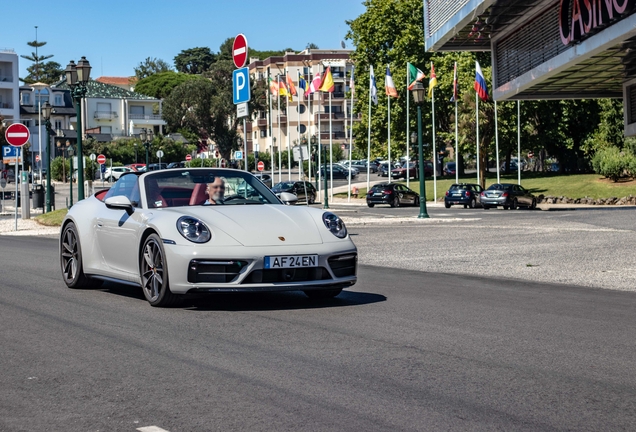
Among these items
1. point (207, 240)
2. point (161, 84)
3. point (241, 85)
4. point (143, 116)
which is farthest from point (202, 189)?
point (161, 84)

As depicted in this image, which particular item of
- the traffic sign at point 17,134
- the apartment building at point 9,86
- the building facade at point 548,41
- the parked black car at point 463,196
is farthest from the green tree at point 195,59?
the traffic sign at point 17,134

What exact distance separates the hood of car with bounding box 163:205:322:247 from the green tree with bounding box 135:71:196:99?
130 m

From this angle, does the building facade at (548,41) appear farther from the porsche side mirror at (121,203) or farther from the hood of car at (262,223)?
the porsche side mirror at (121,203)

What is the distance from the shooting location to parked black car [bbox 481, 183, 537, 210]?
4875cm

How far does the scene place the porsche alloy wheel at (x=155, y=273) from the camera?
27.8 feet

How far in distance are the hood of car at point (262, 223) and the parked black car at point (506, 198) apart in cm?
4078

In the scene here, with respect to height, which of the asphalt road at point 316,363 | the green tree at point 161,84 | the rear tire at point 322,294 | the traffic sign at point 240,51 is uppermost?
the green tree at point 161,84

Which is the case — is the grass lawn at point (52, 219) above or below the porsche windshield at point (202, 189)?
below

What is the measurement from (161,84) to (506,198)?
319 feet

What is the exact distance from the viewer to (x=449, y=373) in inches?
222

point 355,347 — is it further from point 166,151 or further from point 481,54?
point 166,151

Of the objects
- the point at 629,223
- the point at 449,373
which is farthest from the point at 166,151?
the point at 449,373

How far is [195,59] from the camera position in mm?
155000

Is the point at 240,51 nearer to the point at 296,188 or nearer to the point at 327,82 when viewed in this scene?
the point at 327,82
